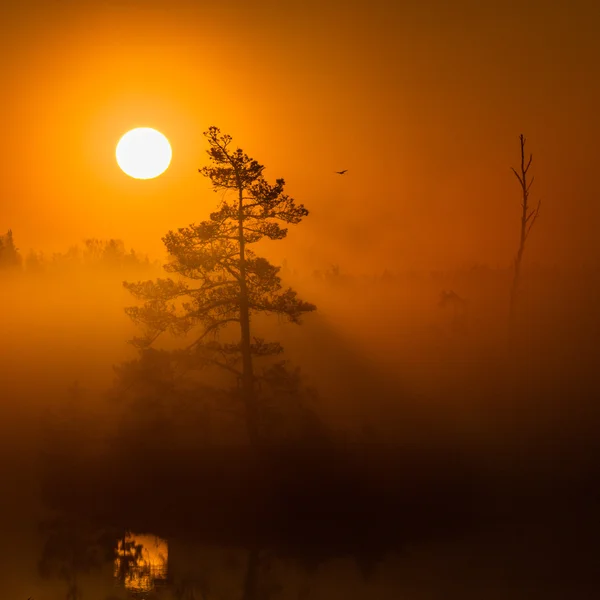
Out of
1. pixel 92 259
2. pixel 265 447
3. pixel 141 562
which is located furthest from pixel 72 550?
pixel 92 259

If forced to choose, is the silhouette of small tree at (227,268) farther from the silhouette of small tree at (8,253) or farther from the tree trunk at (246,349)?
the silhouette of small tree at (8,253)

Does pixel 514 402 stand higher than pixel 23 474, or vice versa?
pixel 514 402

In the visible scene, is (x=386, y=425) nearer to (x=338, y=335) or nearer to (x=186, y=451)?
(x=186, y=451)

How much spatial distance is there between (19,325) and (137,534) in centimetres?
4616

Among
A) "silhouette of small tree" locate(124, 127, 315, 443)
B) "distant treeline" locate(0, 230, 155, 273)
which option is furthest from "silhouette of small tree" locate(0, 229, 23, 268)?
"silhouette of small tree" locate(124, 127, 315, 443)

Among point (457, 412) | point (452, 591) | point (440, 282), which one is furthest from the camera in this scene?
point (440, 282)

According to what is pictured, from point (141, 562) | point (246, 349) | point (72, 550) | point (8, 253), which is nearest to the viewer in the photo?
point (141, 562)

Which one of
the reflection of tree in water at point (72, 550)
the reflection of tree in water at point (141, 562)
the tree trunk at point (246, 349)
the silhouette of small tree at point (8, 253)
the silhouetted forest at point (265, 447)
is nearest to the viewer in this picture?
the reflection of tree in water at point (141, 562)

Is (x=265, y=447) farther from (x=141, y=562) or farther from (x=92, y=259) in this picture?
(x=92, y=259)

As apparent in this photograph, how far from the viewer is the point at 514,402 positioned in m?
43.2

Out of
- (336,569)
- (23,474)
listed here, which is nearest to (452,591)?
(336,569)

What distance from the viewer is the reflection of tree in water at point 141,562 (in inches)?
982

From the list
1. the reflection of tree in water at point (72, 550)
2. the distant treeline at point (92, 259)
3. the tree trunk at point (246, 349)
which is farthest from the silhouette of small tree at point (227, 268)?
the distant treeline at point (92, 259)

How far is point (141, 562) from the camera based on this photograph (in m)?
26.5
